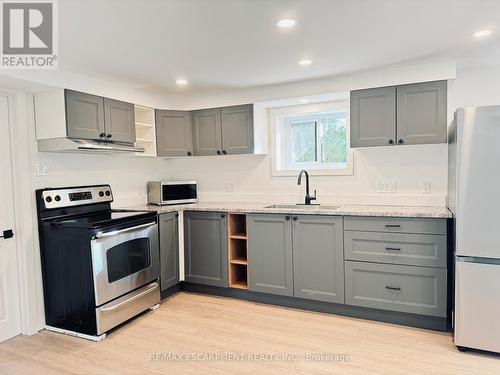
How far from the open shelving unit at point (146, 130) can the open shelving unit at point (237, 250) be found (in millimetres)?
1218

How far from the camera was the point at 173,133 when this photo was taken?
3.95 metres

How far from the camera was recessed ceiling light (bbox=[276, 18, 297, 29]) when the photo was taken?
205cm

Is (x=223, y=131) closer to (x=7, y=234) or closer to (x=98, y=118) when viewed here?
(x=98, y=118)

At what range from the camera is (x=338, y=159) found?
146 inches

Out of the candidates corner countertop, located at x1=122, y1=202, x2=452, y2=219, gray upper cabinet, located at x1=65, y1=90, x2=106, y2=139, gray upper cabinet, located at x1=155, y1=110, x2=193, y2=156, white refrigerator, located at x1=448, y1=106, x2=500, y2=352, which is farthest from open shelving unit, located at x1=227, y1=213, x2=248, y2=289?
white refrigerator, located at x1=448, y1=106, x2=500, y2=352

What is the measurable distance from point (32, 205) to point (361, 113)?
299cm

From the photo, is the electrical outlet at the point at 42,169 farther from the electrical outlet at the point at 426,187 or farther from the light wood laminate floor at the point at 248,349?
the electrical outlet at the point at 426,187

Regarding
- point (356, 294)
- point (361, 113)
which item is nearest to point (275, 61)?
point (361, 113)

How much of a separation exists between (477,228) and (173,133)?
3.06 metres

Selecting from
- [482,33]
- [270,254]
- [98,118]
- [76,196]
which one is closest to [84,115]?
[98,118]

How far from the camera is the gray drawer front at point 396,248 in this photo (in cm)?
267

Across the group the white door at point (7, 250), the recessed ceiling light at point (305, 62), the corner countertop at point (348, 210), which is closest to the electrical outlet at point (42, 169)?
the white door at point (7, 250)

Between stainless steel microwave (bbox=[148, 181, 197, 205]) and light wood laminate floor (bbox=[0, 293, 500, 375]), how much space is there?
1.29 metres

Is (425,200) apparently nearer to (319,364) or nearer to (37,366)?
(319,364)
